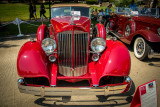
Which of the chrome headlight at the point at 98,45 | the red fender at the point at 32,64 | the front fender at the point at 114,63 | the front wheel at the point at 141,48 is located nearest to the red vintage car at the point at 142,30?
the front wheel at the point at 141,48

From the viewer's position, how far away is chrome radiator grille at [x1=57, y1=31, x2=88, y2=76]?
111 inches

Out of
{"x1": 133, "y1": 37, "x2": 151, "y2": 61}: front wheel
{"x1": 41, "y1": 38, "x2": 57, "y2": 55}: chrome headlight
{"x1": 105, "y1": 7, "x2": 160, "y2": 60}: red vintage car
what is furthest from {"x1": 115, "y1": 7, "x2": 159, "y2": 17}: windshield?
{"x1": 41, "y1": 38, "x2": 57, "y2": 55}: chrome headlight

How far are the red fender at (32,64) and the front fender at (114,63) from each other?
44.8 inches

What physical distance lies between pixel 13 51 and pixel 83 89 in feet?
15.7

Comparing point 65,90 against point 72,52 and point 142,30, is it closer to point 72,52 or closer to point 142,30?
point 72,52

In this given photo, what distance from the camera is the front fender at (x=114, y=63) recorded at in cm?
264

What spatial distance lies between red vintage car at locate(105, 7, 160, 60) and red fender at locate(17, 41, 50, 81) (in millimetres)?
3706

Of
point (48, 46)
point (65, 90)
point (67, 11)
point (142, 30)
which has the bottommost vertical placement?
point (65, 90)

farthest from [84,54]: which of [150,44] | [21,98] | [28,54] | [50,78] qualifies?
[150,44]

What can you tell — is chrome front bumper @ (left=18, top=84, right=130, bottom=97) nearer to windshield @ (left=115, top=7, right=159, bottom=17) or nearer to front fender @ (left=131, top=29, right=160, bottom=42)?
front fender @ (left=131, top=29, right=160, bottom=42)

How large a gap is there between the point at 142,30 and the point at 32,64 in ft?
14.2

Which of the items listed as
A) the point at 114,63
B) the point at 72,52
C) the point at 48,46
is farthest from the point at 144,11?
the point at 48,46

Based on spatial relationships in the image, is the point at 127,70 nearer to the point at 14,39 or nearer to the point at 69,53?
the point at 69,53

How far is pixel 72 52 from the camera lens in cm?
284
